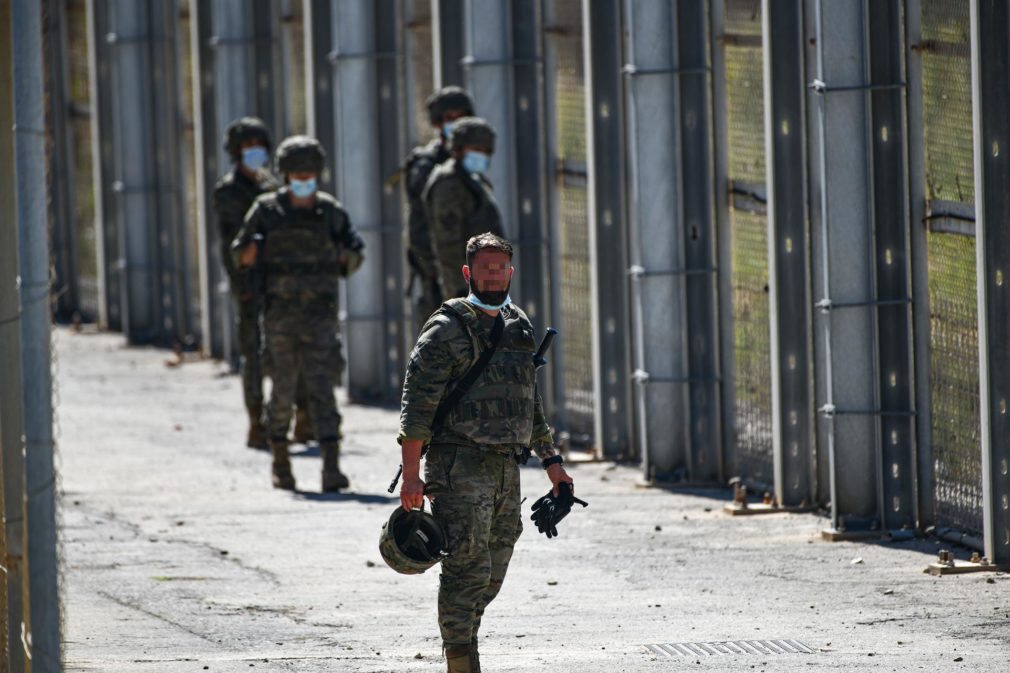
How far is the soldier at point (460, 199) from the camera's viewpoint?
13.4 m

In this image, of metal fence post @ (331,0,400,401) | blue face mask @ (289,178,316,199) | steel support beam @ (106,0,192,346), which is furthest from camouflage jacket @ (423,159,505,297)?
steel support beam @ (106,0,192,346)

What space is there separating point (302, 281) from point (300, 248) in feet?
0.67

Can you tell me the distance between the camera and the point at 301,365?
1336 cm

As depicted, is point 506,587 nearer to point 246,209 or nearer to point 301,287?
point 301,287

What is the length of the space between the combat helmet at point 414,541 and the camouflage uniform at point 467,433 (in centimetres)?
10

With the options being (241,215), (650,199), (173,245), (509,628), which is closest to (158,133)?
(173,245)

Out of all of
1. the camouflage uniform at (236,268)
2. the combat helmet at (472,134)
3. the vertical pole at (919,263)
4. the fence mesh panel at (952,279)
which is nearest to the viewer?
the fence mesh panel at (952,279)

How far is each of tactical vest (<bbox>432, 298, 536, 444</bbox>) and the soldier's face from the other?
0.10m

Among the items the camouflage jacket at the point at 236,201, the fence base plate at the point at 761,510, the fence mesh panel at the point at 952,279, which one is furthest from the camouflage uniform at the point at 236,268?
the fence mesh panel at the point at 952,279

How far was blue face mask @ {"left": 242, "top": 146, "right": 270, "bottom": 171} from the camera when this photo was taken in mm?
15031

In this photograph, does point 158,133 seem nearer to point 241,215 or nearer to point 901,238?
point 241,215

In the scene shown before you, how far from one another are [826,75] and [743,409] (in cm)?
265

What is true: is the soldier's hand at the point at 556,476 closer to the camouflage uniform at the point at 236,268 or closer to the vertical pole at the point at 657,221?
the vertical pole at the point at 657,221

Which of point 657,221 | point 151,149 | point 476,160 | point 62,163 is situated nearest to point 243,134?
point 476,160
